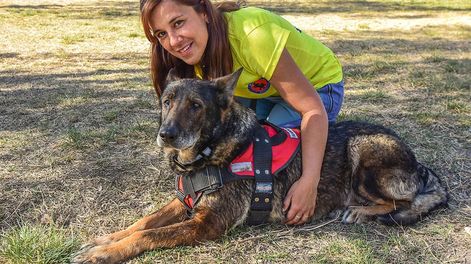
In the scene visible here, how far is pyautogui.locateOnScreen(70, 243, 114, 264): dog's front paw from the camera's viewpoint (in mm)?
2885

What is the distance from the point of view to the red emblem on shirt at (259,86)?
153 inches

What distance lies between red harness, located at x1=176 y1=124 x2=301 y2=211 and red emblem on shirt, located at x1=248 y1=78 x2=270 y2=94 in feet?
1.67

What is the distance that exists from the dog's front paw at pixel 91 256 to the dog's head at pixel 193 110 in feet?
2.64

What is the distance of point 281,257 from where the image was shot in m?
3.06

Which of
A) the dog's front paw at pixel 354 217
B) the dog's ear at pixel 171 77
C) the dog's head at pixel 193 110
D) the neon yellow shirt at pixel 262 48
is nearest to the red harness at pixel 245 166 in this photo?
the dog's head at pixel 193 110

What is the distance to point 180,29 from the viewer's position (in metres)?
3.29

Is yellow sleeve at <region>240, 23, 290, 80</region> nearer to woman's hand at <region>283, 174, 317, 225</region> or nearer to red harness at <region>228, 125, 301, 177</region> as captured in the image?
red harness at <region>228, 125, 301, 177</region>

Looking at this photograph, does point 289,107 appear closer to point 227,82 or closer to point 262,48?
point 262,48

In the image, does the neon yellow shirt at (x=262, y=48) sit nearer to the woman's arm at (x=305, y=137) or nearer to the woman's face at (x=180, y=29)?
the woman's arm at (x=305, y=137)

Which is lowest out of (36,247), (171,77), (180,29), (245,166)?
(36,247)

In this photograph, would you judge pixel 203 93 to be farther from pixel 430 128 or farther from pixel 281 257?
pixel 430 128

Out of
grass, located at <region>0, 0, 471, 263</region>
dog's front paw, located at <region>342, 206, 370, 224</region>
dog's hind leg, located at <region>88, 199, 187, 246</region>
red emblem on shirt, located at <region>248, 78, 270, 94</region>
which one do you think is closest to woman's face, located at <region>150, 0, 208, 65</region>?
red emblem on shirt, located at <region>248, 78, 270, 94</region>

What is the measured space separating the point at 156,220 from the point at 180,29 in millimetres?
1416

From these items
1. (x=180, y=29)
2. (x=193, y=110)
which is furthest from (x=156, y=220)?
(x=180, y=29)
